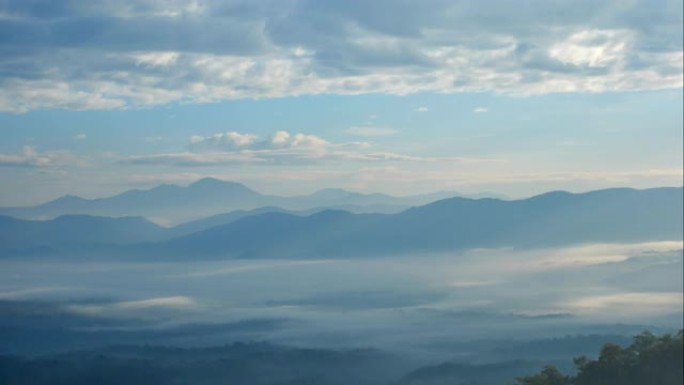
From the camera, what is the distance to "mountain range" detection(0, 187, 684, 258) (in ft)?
151

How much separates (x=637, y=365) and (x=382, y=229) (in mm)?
69438

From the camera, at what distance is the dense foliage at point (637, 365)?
1319 centimetres

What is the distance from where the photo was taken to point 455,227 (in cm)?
7594

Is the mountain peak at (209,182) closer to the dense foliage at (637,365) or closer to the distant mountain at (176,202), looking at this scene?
the distant mountain at (176,202)

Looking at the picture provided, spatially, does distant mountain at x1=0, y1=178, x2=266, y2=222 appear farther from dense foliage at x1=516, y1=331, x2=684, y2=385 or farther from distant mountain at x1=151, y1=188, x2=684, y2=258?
dense foliage at x1=516, y1=331, x2=684, y2=385

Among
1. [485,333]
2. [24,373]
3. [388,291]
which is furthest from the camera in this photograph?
[388,291]

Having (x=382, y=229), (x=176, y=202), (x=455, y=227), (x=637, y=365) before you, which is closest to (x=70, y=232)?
(x=176, y=202)

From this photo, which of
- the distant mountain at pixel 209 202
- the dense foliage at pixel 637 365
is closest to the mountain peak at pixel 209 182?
the distant mountain at pixel 209 202

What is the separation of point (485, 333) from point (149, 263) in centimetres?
5082

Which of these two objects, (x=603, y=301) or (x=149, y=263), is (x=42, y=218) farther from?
(x=603, y=301)

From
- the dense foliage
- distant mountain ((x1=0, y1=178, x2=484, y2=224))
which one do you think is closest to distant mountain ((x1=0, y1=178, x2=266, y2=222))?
distant mountain ((x1=0, y1=178, x2=484, y2=224))

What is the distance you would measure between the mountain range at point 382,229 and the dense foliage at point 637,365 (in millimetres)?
26877

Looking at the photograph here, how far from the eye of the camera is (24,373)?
108 feet

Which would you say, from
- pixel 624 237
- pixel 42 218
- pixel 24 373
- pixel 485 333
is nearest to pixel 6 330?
pixel 24 373
